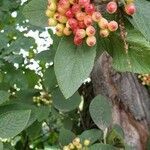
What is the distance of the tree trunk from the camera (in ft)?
5.53

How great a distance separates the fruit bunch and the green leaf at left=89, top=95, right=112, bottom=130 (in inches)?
24.5

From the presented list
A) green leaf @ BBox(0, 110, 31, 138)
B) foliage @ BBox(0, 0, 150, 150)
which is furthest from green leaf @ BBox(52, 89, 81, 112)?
green leaf @ BBox(0, 110, 31, 138)

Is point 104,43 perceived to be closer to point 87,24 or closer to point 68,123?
point 87,24

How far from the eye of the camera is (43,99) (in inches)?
66.7

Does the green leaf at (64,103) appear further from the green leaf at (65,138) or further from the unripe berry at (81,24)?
the unripe berry at (81,24)

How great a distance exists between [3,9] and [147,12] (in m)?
1.02

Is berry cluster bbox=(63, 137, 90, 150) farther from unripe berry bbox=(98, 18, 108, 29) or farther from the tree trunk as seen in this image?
unripe berry bbox=(98, 18, 108, 29)

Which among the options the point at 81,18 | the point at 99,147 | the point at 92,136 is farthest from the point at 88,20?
the point at 92,136

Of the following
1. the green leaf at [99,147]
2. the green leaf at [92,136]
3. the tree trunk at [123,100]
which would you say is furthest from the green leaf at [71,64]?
the tree trunk at [123,100]

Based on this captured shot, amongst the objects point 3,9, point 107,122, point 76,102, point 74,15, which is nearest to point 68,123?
point 76,102

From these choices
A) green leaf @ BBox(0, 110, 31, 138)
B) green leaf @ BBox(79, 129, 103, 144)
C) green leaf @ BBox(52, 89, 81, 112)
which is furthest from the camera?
green leaf @ BBox(52, 89, 81, 112)

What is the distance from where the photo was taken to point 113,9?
0.80 metres

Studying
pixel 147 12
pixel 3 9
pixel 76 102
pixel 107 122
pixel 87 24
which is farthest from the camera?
pixel 3 9

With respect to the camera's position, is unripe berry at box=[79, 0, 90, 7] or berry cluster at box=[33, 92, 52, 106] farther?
berry cluster at box=[33, 92, 52, 106]
